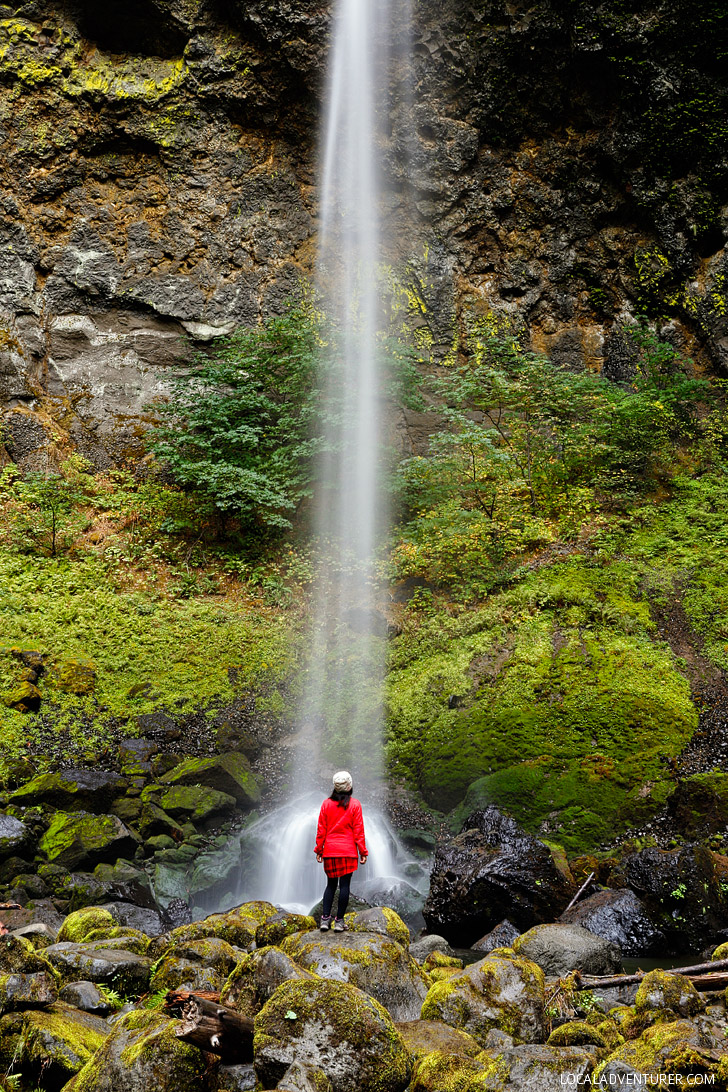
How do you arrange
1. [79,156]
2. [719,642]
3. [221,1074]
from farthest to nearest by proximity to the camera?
[79,156] → [719,642] → [221,1074]

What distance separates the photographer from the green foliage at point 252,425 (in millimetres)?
12398

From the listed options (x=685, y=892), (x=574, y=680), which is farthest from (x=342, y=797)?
(x=574, y=680)

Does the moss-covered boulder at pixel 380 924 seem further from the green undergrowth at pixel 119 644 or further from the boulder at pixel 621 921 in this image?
the green undergrowth at pixel 119 644

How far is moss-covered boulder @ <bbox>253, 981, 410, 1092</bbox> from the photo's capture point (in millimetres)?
2744

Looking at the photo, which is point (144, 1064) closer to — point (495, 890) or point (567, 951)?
point (567, 951)

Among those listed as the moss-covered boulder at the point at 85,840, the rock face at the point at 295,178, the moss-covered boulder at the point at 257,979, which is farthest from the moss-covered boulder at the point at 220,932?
the rock face at the point at 295,178

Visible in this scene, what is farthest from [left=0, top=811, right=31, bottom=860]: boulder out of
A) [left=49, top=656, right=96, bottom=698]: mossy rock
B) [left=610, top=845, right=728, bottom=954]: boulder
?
[left=610, top=845, right=728, bottom=954]: boulder

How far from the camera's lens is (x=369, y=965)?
3822mm

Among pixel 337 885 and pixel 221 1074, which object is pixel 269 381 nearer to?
pixel 337 885

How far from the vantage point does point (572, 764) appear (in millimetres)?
7684

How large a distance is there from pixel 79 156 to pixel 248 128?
403cm

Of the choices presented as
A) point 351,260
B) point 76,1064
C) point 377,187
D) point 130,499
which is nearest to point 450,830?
point 76,1064

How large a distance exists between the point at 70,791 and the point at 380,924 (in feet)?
13.4

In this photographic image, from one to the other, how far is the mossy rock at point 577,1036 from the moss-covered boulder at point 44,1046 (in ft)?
7.28
